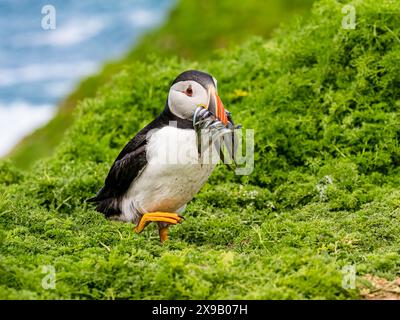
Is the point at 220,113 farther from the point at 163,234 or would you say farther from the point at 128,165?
the point at 163,234

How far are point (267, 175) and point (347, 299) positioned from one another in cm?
287

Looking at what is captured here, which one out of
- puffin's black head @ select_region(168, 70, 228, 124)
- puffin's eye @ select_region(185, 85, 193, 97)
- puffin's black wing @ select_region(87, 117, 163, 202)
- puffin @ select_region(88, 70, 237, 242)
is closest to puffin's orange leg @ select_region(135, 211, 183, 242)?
puffin @ select_region(88, 70, 237, 242)

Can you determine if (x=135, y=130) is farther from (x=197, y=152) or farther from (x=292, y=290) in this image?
(x=292, y=290)

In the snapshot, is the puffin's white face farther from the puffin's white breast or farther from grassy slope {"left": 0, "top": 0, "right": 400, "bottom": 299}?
grassy slope {"left": 0, "top": 0, "right": 400, "bottom": 299}

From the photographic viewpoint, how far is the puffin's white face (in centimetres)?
558

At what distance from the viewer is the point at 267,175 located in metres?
7.28

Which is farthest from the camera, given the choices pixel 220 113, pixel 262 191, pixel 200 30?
pixel 200 30

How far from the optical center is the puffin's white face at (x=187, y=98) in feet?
18.3

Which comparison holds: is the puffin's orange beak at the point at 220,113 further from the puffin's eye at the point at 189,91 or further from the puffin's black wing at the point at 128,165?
the puffin's black wing at the point at 128,165

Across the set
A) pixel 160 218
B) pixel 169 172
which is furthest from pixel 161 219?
pixel 169 172

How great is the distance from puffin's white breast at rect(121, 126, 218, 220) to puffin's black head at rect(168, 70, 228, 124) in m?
0.15

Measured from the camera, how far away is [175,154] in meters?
5.58

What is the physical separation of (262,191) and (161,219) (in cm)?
142
